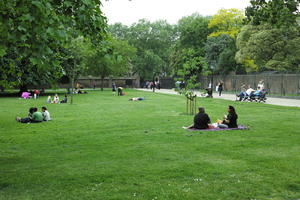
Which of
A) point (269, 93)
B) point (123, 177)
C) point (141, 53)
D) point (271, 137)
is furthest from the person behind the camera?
point (141, 53)

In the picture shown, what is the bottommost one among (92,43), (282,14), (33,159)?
(33,159)

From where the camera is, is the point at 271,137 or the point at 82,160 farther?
the point at 271,137

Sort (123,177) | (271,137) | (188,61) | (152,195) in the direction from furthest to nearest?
(188,61), (271,137), (123,177), (152,195)

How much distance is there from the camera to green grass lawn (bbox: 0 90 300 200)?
241 inches

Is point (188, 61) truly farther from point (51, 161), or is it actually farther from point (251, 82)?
point (251, 82)

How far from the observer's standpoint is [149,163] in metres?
8.06

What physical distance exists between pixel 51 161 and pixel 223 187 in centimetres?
420

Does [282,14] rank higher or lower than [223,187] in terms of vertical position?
higher

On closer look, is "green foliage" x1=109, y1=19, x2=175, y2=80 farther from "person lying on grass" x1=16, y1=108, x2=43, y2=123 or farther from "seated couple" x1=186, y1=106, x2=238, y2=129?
"seated couple" x1=186, y1=106, x2=238, y2=129

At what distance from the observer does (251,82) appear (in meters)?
40.8

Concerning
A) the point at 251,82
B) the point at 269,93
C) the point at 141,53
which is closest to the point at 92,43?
the point at 269,93

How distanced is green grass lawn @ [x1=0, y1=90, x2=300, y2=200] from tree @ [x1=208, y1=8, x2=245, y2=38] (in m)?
47.1

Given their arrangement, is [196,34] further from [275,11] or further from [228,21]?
[275,11]

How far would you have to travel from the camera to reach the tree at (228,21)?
5862 cm
